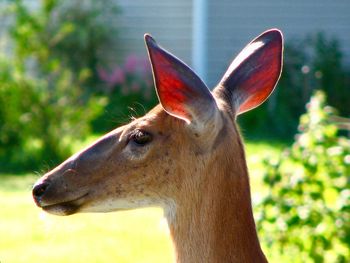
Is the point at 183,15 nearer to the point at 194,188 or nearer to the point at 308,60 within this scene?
the point at 308,60

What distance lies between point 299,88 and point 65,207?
1203 centimetres

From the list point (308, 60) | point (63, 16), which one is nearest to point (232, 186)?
point (308, 60)

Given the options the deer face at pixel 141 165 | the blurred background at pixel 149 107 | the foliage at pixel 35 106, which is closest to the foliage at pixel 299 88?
the blurred background at pixel 149 107

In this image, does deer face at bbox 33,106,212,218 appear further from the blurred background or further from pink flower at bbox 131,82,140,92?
pink flower at bbox 131,82,140,92

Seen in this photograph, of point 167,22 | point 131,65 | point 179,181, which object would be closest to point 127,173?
point 179,181

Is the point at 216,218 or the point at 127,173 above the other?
the point at 127,173

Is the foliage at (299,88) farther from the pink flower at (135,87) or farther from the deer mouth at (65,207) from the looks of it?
the deer mouth at (65,207)

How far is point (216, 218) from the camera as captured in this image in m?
3.95

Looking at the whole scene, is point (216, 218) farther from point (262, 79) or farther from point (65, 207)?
point (262, 79)

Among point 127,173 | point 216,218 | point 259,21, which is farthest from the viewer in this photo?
point 259,21

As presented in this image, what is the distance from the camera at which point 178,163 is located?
13.1ft

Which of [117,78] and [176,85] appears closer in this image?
[176,85]

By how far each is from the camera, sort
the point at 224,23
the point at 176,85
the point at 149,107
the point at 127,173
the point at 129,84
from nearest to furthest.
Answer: the point at 176,85 → the point at 127,173 → the point at 149,107 → the point at 129,84 → the point at 224,23

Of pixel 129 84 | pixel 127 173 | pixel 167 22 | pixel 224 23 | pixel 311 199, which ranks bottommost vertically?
pixel 129 84
